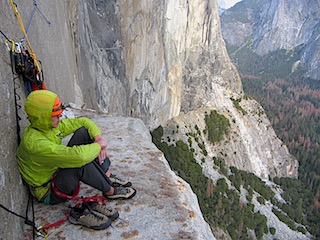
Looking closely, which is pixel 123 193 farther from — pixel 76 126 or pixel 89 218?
pixel 76 126

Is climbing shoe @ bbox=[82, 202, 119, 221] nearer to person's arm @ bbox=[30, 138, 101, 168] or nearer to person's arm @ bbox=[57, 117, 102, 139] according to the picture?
person's arm @ bbox=[30, 138, 101, 168]

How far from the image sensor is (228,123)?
168 feet

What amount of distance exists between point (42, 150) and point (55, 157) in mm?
186

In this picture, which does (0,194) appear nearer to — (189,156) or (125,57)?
(125,57)

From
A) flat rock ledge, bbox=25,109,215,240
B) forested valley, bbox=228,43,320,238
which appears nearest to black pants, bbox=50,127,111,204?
flat rock ledge, bbox=25,109,215,240

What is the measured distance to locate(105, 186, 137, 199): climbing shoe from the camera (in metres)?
4.63

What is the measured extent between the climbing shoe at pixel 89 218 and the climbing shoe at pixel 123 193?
0.58 meters

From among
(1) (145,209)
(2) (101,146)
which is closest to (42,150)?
(2) (101,146)

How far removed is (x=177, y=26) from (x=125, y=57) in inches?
756

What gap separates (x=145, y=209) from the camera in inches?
182

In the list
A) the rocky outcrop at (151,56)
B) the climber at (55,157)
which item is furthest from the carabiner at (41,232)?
the rocky outcrop at (151,56)

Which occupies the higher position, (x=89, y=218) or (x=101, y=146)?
(x=101, y=146)

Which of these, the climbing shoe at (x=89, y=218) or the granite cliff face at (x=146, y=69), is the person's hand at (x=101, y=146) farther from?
the granite cliff face at (x=146, y=69)

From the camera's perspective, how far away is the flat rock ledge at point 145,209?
4055 mm
